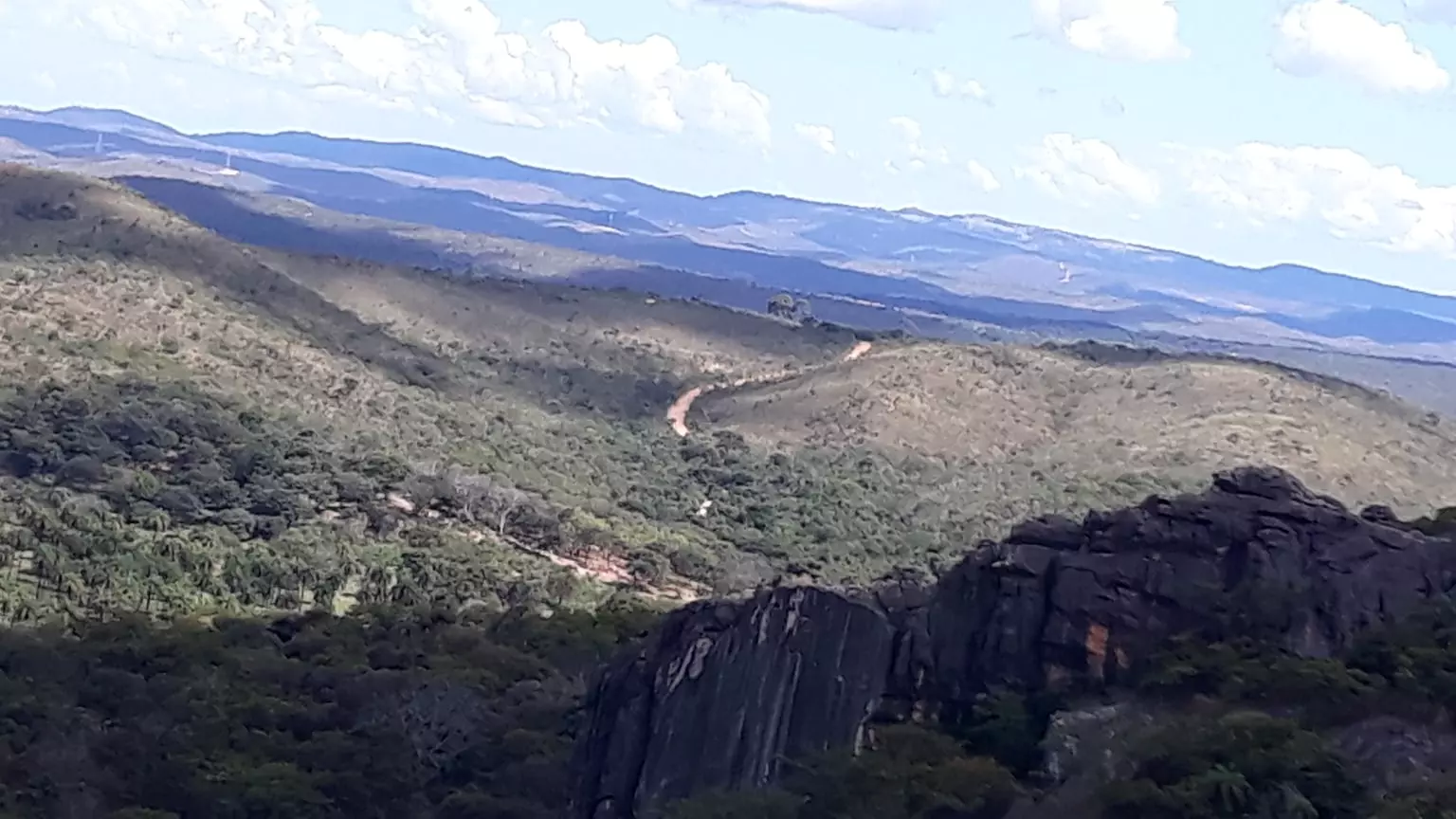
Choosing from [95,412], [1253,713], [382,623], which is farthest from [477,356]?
[1253,713]

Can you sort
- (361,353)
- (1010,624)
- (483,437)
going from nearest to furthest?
1. (1010,624)
2. (483,437)
3. (361,353)

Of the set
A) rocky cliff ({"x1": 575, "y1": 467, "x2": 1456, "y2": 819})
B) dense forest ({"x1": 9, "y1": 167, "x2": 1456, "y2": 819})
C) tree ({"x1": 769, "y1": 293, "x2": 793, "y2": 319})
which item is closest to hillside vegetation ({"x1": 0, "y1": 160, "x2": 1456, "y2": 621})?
dense forest ({"x1": 9, "y1": 167, "x2": 1456, "y2": 819})

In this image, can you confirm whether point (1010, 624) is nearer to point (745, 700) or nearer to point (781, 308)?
point (745, 700)

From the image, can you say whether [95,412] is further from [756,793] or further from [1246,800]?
[1246,800]

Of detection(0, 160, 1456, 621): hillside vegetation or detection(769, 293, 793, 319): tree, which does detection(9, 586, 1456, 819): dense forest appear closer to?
detection(0, 160, 1456, 621): hillside vegetation

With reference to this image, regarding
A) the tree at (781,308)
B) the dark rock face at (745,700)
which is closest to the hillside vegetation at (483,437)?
the dark rock face at (745,700)

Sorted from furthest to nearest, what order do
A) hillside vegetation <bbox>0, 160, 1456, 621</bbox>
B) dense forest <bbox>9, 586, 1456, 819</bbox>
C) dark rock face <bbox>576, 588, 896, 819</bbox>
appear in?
hillside vegetation <bbox>0, 160, 1456, 621</bbox> < dark rock face <bbox>576, 588, 896, 819</bbox> < dense forest <bbox>9, 586, 1456, 819</bbox>

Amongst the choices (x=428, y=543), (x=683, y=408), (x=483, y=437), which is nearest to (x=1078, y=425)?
(x=683, y=408)
